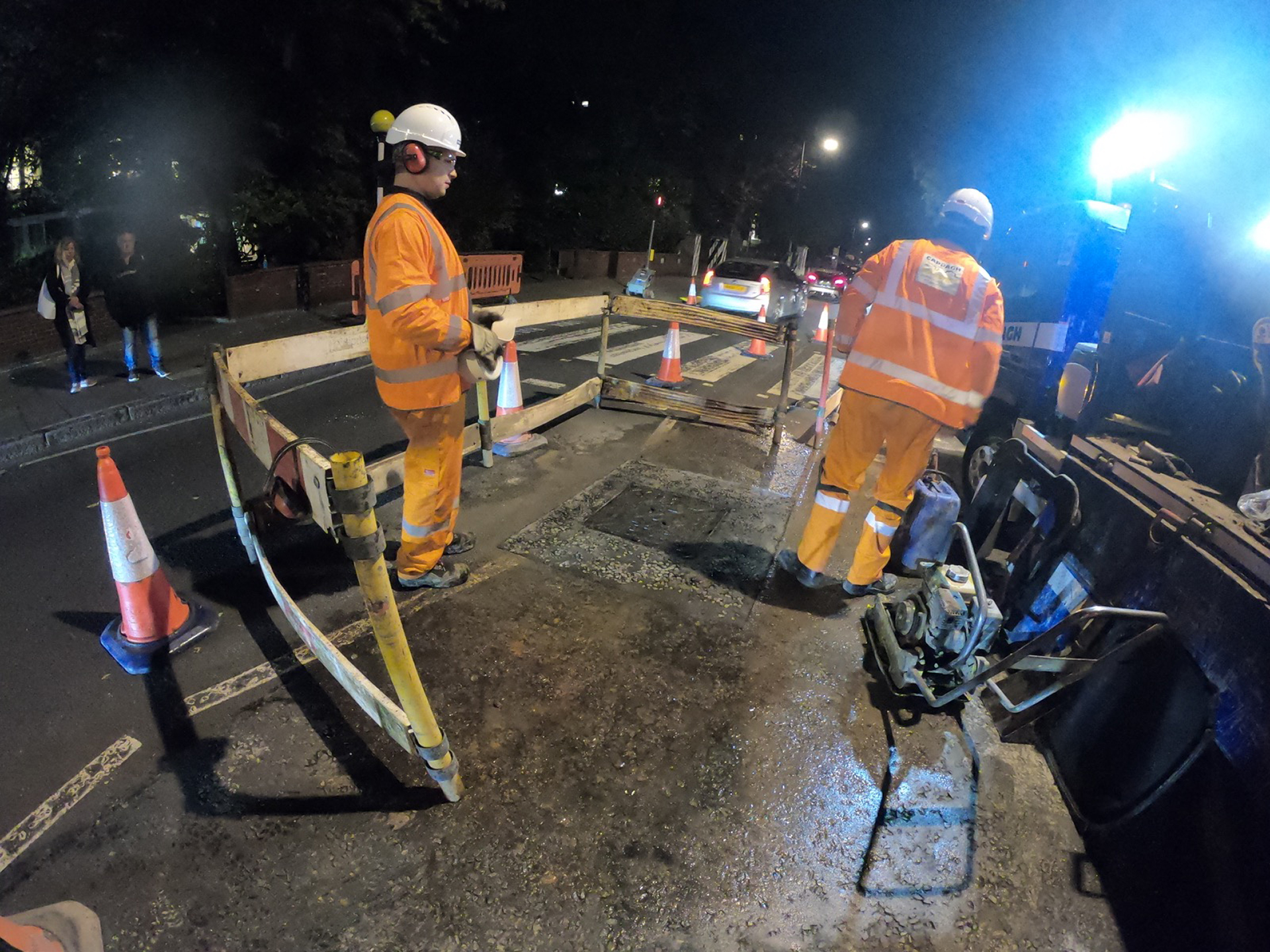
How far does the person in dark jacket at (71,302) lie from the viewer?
20.8 feet

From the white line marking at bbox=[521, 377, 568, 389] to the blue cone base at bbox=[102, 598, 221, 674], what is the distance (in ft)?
16.0

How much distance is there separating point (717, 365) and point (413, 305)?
7.38 meters

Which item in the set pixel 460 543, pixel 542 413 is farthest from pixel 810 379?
pixel 460 543

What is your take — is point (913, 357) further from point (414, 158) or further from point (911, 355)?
point (414, 158)

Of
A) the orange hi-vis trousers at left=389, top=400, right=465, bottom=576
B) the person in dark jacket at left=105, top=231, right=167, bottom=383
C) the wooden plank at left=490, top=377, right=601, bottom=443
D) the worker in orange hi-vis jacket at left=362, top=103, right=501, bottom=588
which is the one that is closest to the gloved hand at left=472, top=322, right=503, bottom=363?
the worker in orange hi-vis jacket at left=362, top=103, right=501, bottom=588

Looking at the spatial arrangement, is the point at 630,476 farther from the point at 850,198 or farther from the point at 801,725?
the point at 850,198

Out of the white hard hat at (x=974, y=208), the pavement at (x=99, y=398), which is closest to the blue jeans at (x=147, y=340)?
the pavement at (x=99, y=398)

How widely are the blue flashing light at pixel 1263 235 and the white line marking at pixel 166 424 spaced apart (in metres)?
7.38

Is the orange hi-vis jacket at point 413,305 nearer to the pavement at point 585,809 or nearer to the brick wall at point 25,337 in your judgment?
the pavement at point 585,809

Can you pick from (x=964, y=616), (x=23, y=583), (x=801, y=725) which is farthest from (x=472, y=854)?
(x=23, y=583)

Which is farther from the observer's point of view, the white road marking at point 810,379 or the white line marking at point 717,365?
the white line marking at point 717,365

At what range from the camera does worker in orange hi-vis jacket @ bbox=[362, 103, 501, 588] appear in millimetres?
3002

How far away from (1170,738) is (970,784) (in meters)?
0.70

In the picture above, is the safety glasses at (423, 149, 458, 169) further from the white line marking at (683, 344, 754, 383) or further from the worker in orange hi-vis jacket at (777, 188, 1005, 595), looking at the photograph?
the white line marking at (683, 344, 754, 383)
